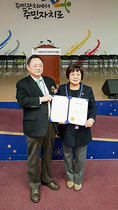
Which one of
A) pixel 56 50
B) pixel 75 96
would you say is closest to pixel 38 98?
pixel 75 96

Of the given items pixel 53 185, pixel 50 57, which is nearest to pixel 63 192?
pixel 53 185

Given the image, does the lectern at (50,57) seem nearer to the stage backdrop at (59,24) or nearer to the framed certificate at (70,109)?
the framed certificate at (70,109)

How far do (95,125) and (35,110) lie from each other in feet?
4.80

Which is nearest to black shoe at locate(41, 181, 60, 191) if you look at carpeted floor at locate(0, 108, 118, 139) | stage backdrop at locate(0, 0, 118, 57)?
carpeted floor at locate(0, 108, 118, 139)

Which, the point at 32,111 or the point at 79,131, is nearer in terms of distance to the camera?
the point at 32,111

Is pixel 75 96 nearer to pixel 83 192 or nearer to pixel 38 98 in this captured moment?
pixel 38 98

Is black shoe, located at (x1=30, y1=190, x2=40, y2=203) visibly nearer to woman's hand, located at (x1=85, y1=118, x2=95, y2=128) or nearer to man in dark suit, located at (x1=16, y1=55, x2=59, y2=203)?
man in dark suit, located at (x1=16, y1=55, x2=59, y2=203)

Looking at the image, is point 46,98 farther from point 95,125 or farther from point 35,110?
point 95,125

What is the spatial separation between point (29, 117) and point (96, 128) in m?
1.40

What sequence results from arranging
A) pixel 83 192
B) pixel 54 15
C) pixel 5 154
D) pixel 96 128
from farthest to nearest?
pixel 54 15 → pixel 96 128 → pixel 5 154 → pixel 83 192

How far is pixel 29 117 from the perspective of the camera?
1564 mm

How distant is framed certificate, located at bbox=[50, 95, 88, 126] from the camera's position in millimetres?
1624

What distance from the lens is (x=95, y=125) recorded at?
9.15 feet

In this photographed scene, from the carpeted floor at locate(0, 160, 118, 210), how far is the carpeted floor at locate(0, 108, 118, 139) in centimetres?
43
